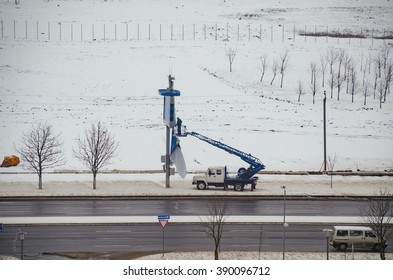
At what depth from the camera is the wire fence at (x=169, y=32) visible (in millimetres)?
79125

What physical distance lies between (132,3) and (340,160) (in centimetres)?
3695

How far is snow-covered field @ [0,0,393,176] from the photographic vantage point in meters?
60.0

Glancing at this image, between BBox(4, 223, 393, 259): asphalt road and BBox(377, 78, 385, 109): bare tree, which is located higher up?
BBox(377, 78, 385, 109): bare tree

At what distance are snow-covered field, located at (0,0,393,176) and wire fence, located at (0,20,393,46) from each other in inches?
6.2

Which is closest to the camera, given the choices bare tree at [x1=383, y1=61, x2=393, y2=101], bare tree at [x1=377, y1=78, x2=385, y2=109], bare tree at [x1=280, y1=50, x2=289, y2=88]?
bare tree at [x1=383, y1=61, x2=393, y2=101]

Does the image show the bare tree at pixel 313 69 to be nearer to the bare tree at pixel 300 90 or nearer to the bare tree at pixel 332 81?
the bare tree at pixel 300 90

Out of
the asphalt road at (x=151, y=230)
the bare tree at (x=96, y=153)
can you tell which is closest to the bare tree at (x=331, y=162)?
the asphalt road at (x=151, y=230)

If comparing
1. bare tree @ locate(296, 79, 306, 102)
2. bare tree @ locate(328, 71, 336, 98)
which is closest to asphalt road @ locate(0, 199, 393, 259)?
bare tree @ locate(328, 71, 336, 98)

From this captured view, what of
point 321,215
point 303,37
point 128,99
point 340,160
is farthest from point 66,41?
point 321,215

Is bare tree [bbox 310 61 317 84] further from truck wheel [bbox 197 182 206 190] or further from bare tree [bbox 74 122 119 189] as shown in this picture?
truck wheel [bbox 197 182 206 190]

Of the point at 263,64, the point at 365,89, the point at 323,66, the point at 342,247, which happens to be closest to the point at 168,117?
the point at 342,247

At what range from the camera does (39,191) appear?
45.7 metres

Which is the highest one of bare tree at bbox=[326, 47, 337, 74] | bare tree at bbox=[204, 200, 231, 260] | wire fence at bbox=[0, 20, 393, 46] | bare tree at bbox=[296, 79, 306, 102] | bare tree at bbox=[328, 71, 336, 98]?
wire fence at bbox=[0, 20, 393, 46]
